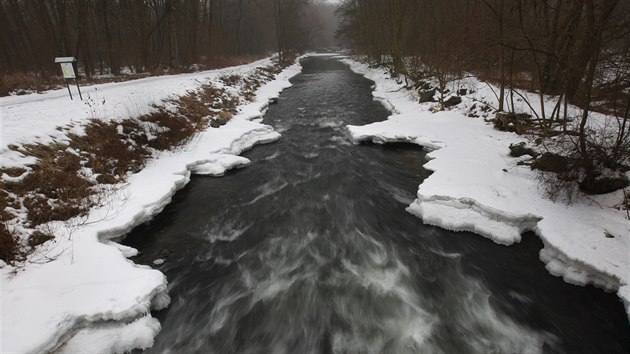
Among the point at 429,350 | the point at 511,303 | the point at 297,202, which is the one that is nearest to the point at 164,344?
the point at 429,350

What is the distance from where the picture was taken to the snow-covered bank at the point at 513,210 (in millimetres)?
5285

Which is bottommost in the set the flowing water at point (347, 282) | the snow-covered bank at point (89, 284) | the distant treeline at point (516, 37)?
the flowing water at point (347, 282)

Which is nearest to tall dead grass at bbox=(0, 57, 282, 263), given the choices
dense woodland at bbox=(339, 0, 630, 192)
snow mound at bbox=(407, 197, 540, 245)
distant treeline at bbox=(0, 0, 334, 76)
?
snow mound at bbox=(407, 197, 540, 245)

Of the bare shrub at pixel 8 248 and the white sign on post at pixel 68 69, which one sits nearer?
the bare shrub at pixel 8 248

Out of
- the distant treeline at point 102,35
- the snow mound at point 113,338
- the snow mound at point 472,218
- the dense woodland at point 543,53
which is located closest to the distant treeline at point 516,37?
the dense woodland at point 543,53

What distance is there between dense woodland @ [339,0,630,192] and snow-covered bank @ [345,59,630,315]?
902mm

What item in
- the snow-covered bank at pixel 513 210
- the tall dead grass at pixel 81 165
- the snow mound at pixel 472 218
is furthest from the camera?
the snow mound at pixel 472 218

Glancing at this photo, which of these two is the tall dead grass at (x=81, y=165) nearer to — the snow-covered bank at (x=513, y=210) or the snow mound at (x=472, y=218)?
the snow mound at (x=472, y=218)

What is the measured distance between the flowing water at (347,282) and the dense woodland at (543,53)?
2.82 metres

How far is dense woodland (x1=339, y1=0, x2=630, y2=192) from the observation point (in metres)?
6.59

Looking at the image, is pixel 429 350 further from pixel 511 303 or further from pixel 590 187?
pixel 590 187

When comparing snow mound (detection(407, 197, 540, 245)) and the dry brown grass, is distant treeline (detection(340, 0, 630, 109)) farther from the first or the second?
the dry brown grass

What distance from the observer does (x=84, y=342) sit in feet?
14.1

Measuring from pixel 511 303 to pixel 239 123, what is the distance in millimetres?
12286
